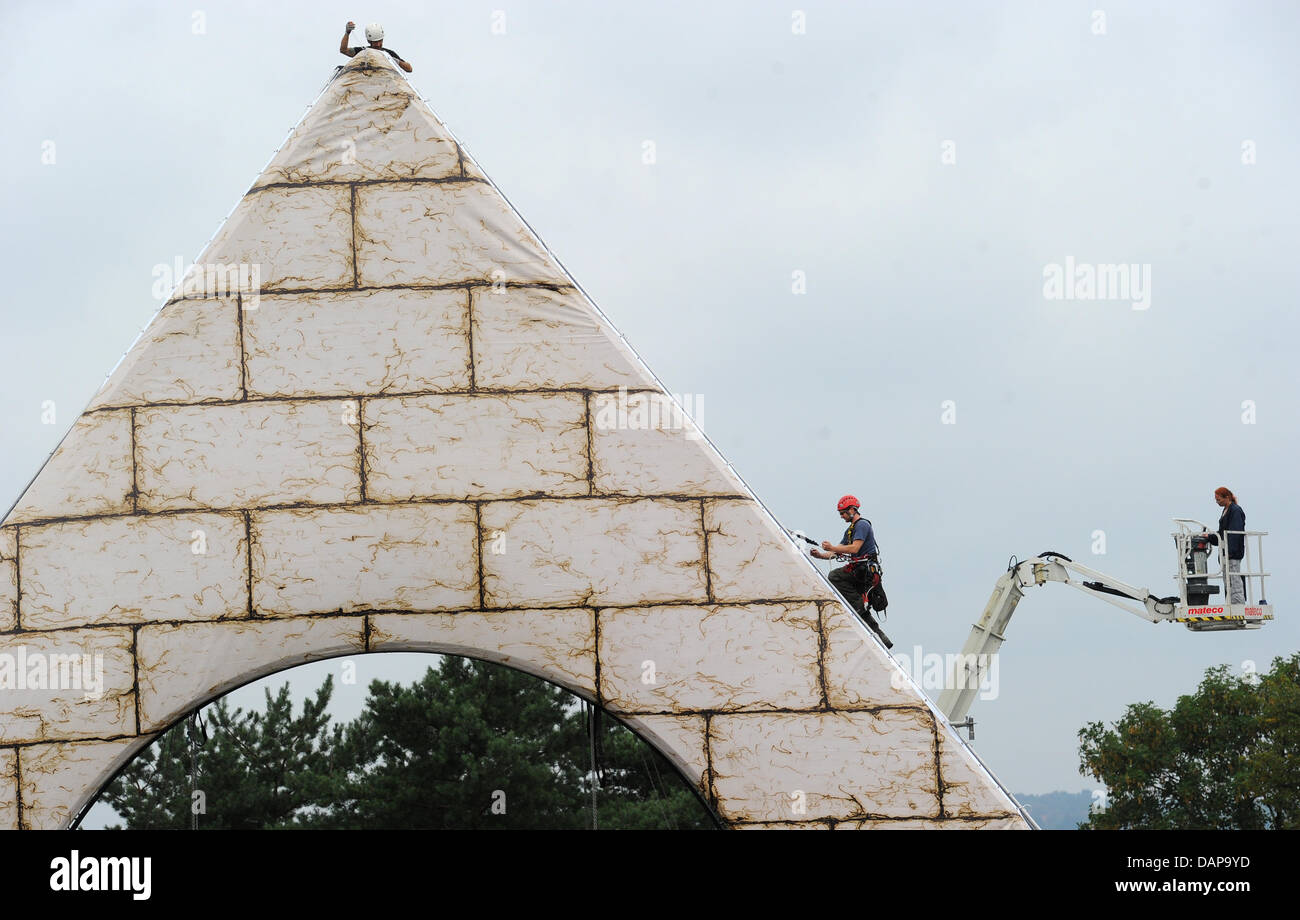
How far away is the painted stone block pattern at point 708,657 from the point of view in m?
7.58

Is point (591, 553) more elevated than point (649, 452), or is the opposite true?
point (649, 452)

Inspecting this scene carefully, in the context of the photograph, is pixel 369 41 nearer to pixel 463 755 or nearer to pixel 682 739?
pixel 682 739

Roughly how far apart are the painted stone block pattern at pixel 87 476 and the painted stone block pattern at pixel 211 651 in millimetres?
861

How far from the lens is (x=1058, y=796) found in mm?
109062

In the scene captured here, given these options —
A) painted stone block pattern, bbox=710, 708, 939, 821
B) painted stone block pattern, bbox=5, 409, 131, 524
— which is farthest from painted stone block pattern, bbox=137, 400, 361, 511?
painted stone block pattern, bbox=710, 708, 939, 821

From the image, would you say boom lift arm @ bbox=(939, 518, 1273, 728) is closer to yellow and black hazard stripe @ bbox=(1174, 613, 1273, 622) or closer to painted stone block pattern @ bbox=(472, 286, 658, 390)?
yellow and black hazard stripe @ bbox=(1174, 613, 1273, 622)

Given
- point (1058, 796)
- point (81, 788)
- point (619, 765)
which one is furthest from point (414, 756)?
point (1058, 796)

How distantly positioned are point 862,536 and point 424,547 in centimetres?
357

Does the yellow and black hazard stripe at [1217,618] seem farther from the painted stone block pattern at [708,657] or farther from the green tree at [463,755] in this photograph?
the green tree at [463,755]

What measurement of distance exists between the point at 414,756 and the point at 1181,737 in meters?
23.1

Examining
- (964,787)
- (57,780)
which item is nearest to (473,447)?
(57,780)

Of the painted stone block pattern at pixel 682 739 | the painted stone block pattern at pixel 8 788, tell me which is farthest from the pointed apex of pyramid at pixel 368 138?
the painted stone block pattern at pixel 8 788

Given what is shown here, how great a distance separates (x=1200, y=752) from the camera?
121ft
